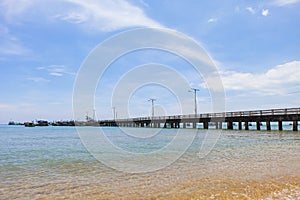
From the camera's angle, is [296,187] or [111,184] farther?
[111,184]

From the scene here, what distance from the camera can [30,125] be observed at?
121m

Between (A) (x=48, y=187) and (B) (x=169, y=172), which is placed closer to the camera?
(A) (x=48, y=187)

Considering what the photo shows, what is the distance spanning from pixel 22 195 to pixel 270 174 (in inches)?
279

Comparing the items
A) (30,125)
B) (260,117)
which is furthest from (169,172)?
(30,125)

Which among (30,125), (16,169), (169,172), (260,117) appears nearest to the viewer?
(169,172)

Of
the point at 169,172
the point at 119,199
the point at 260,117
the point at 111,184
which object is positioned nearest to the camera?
the point at 119,199

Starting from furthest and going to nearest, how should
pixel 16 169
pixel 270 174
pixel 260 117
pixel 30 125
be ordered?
pixel 30 125 < pixel 260 117 < pixel 16 169 < pixel 270 174

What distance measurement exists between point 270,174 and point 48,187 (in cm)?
659

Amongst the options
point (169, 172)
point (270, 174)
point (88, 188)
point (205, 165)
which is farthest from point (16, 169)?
point (270, 174)

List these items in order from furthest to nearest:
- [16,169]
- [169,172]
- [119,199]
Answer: [16,169] → [169,172] → [119,199]

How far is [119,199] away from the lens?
19.3 feet

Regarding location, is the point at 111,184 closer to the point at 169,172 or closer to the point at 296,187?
the point at 169,172

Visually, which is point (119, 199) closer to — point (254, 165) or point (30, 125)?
point (254, 165)

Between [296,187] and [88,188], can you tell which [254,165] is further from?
[88,188]
